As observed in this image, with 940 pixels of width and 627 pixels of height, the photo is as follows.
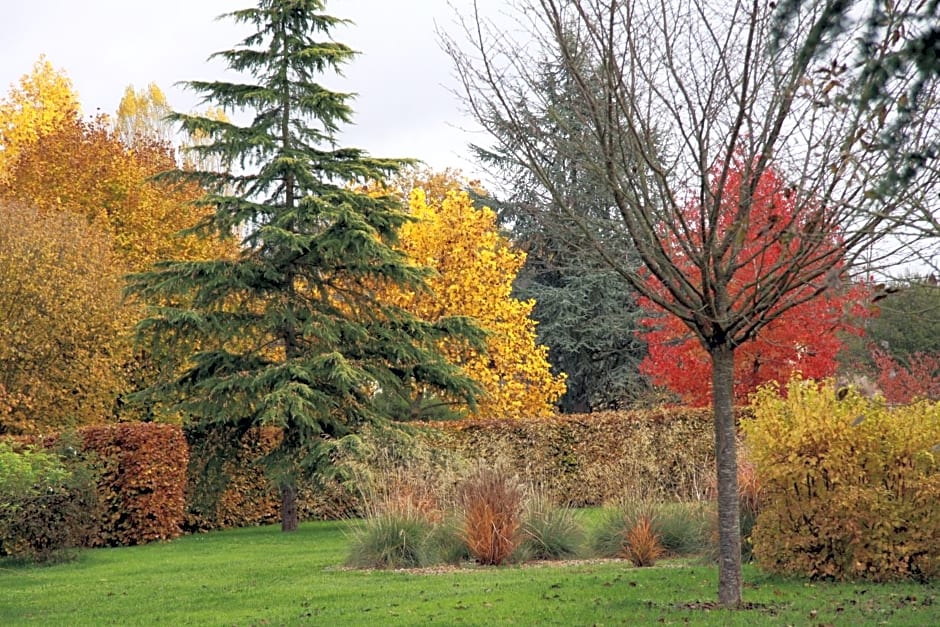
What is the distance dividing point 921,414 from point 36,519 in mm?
11890

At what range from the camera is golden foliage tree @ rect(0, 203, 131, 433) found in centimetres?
2230

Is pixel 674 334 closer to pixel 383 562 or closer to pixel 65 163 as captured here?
pixel 383 562

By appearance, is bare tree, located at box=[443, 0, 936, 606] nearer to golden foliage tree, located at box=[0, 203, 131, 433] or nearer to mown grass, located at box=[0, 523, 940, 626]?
mown grass, located at box=[0, 523, 940, 626]

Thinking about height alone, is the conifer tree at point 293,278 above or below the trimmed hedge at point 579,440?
above

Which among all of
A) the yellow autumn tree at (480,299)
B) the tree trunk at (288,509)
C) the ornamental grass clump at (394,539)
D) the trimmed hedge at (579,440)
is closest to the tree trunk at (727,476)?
the ornamental grass clump at (394,539)

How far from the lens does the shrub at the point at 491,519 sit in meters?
12.1

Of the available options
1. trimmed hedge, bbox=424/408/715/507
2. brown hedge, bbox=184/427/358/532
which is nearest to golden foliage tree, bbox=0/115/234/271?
brown hedge, bbox=184/427/358/532

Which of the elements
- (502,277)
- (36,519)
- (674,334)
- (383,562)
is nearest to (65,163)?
(502,277)

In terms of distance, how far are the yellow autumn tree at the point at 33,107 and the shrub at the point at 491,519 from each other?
88.5ft

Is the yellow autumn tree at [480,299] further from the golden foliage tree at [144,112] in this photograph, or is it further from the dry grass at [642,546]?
the golden foliage tree at [144,112]

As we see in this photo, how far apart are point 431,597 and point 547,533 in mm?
3303

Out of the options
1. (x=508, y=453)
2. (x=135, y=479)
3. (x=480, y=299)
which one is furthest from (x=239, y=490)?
(x=480, y=299)

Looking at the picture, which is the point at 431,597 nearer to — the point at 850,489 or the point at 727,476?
the point at 727,476

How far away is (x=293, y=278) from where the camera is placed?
19906 millimetres
